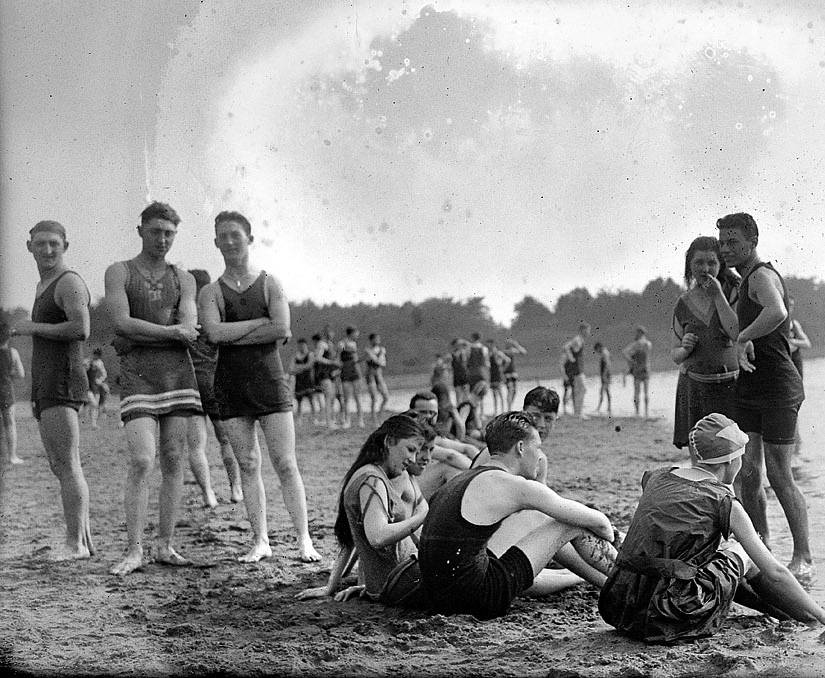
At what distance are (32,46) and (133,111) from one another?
0.51 m

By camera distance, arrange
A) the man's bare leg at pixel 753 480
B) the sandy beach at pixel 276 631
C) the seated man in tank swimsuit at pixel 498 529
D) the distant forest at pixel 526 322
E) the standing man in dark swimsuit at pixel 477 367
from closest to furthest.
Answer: the sandy beach at pixel 276 631
the seated man in tank swimsuit at pixel 498 529
the man's bare leg at pixel 753 480
the distant forest at pixel 526 322
the standing man in dark swimsuit at pixel 477 367

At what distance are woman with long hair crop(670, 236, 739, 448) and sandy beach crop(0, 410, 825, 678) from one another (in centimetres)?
99

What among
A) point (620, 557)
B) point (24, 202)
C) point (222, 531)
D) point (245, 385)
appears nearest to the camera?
point (620, 557)

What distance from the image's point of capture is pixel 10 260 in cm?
427

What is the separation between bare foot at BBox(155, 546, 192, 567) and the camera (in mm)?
4141

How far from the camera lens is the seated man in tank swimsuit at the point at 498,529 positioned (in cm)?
307

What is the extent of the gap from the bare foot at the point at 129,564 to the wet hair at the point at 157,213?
4.69ft

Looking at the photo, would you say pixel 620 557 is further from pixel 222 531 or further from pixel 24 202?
pixel 24 202

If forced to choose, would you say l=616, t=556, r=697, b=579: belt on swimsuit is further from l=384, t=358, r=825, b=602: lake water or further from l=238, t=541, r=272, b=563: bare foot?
l=238, t=541, r=272, b=563: bare foot

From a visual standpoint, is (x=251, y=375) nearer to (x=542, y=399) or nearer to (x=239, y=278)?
(x=239, y=278)

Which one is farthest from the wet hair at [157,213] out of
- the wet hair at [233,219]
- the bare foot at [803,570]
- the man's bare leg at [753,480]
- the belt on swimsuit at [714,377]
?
the bare foot at [803,570]

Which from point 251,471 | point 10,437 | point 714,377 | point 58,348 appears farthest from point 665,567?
point 10,437

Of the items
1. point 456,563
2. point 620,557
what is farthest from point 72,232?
point 620,557

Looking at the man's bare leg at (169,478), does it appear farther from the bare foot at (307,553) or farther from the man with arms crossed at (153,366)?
the bare foot at (307,553)
